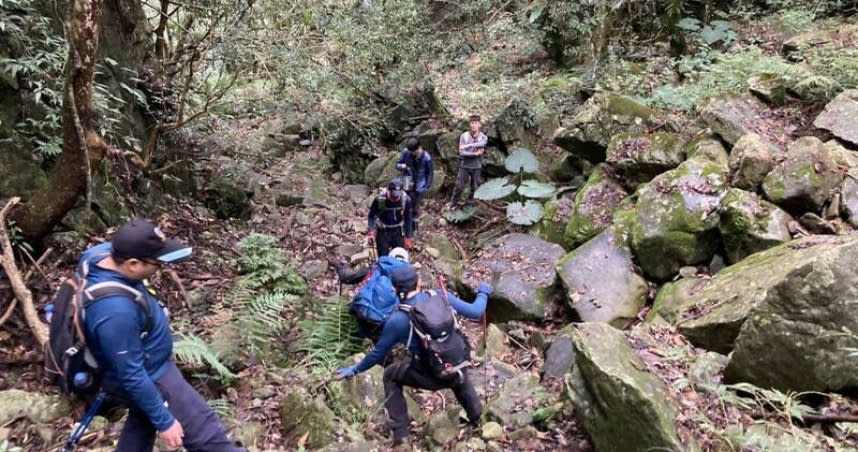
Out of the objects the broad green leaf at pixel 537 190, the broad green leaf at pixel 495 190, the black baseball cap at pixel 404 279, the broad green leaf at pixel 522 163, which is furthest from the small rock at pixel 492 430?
the broad green leaf at pixel 522 163

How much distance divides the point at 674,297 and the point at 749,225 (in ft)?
4.09

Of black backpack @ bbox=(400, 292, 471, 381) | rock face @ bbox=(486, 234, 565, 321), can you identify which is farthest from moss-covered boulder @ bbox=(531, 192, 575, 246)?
black backpack @ bbox=(400, 292, 471, 381)

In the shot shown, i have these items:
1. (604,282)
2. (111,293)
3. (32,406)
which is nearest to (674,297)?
(604,282)

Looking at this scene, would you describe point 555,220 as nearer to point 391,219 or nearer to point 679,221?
point 679,221

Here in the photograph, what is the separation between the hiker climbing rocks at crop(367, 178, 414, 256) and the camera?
760 centimetres

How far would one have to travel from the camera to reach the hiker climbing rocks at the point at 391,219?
24.9ft

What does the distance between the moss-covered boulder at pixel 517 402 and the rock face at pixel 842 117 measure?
545 centimetres

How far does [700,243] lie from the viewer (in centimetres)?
656

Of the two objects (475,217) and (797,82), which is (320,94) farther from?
(797,82)

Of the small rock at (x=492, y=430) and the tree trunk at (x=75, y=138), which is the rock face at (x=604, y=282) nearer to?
the small rock at (x=492, y=430)

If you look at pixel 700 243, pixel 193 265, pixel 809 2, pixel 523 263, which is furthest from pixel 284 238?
pixel 809 2

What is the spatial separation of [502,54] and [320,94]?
7.01 meters

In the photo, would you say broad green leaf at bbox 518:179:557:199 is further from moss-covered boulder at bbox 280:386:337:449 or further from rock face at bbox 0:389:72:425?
rock face at bbox 0:389:72:425

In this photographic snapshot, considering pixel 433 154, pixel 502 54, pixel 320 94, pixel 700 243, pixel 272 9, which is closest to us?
pixel 700 243
